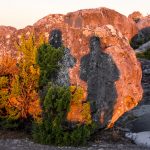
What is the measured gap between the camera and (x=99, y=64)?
47.7 ft

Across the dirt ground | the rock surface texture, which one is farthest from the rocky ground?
the rock surface texture

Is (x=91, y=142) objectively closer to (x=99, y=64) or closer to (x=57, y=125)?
(x=57, y=125)

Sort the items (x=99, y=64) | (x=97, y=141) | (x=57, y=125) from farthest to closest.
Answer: (x=99, y=64), (x=97, y=141), (x=57, y=125)

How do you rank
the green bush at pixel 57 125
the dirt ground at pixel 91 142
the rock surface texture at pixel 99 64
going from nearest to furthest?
1. the dirt ground at pixel 91 142
2. the green bush at pixel 57 125
3. the rock surface texture at pixel 99 64

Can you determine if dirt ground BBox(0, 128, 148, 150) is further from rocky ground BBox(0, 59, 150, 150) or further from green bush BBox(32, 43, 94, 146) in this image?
green bush BBox(32, 43, 94, 146)

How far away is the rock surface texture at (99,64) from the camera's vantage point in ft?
46.2

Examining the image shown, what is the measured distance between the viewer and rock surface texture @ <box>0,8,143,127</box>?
1407cm

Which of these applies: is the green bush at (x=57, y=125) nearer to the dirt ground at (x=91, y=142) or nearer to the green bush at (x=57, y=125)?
the green bush at (x=57, y=125)

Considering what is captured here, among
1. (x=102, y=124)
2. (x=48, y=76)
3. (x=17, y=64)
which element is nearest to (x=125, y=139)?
(x=102, y=124)

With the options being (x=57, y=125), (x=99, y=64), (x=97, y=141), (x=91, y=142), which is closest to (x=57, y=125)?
(x=57, y=125)

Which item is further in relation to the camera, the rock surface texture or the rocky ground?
the rock surface texture

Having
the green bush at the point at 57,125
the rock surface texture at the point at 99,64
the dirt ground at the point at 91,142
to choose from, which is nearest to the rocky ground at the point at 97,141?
the dirt ground at the point at 91,142

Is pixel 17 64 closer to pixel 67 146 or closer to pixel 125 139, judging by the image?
pixel 67 146

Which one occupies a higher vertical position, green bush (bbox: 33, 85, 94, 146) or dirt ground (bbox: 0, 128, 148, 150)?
green bush (bbox: 33, 85, 94, 146)
